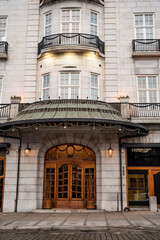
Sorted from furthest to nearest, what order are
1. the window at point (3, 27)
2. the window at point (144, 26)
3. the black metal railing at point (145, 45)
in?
1. the window at point (3, 27)
2. the window at point (144, 26)
3. the black metal railing at point (145, 45)

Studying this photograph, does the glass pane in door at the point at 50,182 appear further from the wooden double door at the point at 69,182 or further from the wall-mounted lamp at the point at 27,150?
the wall-mounted lamp at the point at 27,150

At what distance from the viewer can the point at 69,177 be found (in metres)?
16.9

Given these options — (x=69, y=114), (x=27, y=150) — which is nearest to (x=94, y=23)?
(x=69, y=114)

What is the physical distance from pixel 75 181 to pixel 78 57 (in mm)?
8263

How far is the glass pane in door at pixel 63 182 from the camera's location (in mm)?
16781

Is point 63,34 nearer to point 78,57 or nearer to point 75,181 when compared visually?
point 78,57

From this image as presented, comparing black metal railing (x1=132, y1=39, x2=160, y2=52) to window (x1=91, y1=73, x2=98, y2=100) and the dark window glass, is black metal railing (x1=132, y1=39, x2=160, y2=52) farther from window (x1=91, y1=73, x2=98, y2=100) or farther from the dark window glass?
the dark window glass

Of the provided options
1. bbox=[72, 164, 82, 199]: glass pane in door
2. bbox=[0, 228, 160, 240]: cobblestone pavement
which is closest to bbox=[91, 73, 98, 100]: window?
bbox=[72, 164, 82, 199]: glass pane in door

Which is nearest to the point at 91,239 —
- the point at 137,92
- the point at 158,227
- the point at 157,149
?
the point at 158,227

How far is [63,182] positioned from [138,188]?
473 cm

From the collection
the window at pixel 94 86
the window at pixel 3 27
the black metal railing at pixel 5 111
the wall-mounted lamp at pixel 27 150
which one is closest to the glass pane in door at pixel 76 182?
the wall-mounted lamp at pixel 27 150

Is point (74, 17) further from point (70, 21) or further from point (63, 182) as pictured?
point (63, 182)

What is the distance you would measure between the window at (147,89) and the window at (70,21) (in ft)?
19.0

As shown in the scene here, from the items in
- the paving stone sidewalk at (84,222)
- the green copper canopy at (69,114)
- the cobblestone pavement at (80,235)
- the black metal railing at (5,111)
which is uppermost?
the black metal railing at (5,111)
